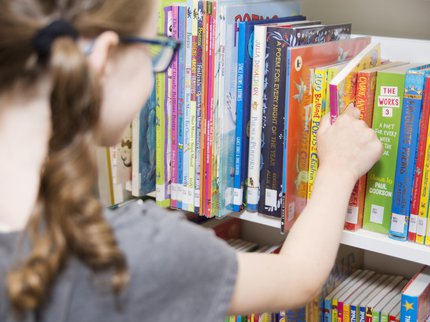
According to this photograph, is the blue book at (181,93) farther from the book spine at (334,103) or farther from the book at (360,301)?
the book at (360,301)

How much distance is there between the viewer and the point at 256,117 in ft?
3.83

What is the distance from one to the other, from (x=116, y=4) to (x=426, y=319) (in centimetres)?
82

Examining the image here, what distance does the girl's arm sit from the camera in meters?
0.80

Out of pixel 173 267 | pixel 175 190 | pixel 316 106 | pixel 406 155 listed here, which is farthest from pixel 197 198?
pixel 173 267

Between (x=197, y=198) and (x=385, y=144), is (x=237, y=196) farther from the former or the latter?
(x=385, y=144)

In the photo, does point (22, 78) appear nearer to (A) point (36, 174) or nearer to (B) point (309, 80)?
(A) point (36, 174)

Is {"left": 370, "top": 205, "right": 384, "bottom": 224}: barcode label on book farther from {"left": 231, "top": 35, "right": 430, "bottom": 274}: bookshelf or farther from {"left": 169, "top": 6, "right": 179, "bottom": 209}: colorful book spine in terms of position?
{"left": 169, "top": 6, "right": 179, "bottom": 209}: colorful book spine

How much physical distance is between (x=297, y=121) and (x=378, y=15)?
40 cm

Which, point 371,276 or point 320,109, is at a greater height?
point 320,109

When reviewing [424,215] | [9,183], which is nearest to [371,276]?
[424,215]

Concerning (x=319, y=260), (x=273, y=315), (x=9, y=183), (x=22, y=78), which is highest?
(x=22, y=78)

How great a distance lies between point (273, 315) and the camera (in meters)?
1.34

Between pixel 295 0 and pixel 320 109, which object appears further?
pixel 295 0

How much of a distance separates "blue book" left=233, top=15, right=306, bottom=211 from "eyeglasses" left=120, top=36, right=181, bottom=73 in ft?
1.09
